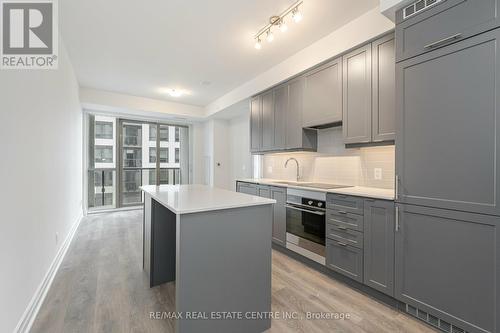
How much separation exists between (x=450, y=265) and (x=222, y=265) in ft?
5.32

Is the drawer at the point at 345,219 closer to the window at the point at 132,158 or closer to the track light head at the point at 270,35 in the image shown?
the track light head at the point at 270,35

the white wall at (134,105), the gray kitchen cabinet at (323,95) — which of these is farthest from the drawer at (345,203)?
the white wall at (134,105)

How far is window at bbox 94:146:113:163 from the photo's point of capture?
566 centimetres

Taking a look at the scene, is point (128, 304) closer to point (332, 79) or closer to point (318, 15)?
point (332, 79)

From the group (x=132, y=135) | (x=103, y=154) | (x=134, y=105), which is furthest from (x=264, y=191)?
(x=103, y=154)

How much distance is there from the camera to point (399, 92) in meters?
1.93

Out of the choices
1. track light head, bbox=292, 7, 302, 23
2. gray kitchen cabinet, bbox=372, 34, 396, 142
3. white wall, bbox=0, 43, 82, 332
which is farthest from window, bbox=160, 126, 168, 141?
gray kitchen cabinet, bbox=372, 34, 396, 142

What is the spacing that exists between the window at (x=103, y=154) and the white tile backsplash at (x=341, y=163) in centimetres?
454

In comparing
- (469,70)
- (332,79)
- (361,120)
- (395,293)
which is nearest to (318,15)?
(332,79)

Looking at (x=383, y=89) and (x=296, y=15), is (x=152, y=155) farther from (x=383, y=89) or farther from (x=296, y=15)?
(x=383, y=89)

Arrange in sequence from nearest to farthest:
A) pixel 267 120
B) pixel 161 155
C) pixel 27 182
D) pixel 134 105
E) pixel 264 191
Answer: pixel 27 182 → pixel 264 191 → pixel 267 120 → pixel 134 105 → pixel 161 155

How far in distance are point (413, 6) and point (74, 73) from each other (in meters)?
4.81

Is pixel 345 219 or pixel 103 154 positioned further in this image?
pixel 103 154

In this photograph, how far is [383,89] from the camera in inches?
89.5
